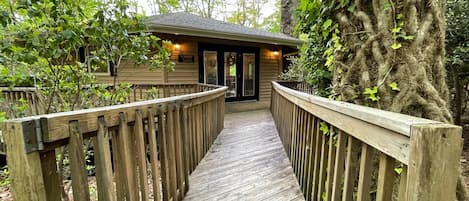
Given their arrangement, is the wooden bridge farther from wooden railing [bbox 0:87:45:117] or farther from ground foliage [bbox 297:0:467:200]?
wooden railing [bbox 0:87:45:117]

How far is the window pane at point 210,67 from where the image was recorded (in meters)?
8.88

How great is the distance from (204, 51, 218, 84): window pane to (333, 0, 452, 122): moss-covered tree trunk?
23.7 ft

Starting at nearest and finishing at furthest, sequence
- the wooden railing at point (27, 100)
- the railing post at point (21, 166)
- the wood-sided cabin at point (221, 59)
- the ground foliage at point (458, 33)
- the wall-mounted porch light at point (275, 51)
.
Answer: the railing post at point (21, 166) < the ground foliage at point (458, 33) < the wooden railing at point (27, 100) < the wood-sided cabin at point (221, 59) < the wall-mounted porch light at point (275, 51)

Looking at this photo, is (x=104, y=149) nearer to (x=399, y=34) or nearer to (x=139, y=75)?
(x=399, y=34)

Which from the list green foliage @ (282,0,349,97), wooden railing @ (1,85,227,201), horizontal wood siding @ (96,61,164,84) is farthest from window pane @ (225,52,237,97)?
wooden railing @ (1,85,227,201)

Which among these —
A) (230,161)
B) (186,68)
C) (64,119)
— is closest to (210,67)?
(186,68)

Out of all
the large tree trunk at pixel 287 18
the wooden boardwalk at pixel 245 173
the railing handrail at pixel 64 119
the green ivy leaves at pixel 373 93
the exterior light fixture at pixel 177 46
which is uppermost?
the large tree trunk at pixel 287 18

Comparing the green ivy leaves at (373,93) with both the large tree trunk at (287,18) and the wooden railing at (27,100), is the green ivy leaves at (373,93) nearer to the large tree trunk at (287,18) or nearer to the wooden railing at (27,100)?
the wooden railing at (27,100)

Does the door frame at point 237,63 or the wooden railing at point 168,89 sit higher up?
the door frame at point 237,63

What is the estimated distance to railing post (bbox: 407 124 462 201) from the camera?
744 millimetres

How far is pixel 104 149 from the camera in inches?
51.6

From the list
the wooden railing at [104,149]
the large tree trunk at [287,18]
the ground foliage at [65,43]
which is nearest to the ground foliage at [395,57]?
the wooden railing at [104,149]

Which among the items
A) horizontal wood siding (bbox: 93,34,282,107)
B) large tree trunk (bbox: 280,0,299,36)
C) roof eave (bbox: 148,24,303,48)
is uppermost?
large tree trunk (bbox: 280,0,299,36)

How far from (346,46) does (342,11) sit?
1.05 ft
